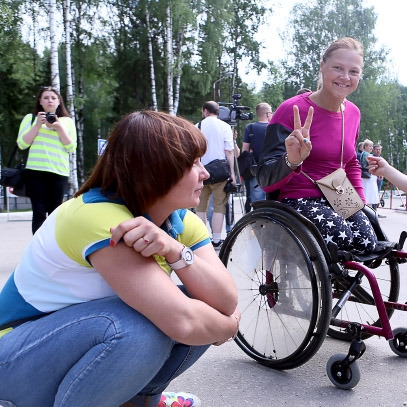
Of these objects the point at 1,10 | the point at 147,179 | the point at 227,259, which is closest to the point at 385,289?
the point at 227,259

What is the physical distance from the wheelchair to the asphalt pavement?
0.07m

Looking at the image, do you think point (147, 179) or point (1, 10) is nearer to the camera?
point (147, 179)

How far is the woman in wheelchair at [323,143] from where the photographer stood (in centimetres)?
268

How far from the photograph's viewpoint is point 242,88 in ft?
109

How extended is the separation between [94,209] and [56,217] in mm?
173

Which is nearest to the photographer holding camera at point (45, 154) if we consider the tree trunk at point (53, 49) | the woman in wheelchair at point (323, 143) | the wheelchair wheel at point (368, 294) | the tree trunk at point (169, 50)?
the woman in wheelchair at point (323, 143)

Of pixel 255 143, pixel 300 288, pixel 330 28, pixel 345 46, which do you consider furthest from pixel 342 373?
pixel 330 28

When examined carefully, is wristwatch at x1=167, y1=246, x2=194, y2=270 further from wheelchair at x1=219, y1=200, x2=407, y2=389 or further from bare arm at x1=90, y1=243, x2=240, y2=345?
wheelchair at x1=219, y1=200, x2=407, y2=389

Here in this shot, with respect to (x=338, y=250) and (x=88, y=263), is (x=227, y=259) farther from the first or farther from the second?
(x=88, y=263)

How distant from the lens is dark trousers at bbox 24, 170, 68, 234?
198 inches

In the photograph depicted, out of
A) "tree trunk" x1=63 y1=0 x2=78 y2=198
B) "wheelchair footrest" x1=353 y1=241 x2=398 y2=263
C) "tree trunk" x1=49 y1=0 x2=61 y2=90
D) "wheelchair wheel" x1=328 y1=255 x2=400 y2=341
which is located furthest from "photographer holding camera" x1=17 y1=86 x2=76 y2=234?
"tree trunk" x1=49 y1=0 x2=61 y2=90

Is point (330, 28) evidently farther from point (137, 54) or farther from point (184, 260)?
point (184, 260)

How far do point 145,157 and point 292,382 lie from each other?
1404 millimetres

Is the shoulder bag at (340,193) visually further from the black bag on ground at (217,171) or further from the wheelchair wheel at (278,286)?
the black bag on ground at (217,171)
